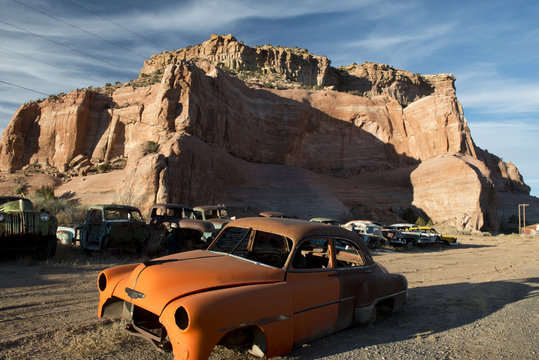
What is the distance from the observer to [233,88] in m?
38.0

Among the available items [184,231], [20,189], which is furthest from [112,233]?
[20,189]

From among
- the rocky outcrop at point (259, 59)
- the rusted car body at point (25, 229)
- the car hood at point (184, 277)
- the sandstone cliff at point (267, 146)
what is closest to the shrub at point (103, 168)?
the sandstone cliff at point (267, 146)

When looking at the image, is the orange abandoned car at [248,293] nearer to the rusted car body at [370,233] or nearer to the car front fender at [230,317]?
the car front fender at [230,317]

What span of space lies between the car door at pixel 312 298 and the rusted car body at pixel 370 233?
44.8 ft

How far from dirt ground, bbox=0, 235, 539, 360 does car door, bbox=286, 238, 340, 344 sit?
25cm

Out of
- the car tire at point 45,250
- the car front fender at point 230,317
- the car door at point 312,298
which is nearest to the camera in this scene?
the car front fender at point 230,317

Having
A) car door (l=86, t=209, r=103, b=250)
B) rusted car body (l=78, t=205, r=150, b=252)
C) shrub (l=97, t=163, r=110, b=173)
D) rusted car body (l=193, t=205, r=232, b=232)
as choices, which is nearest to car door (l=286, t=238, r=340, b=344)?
rusted car body (l=78, t=205, r=150, b=252)

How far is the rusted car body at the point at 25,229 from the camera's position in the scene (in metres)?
8.34

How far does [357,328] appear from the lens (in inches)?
190

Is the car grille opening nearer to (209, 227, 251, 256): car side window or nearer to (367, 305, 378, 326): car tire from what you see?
(209, 227, 251, 256): car side window

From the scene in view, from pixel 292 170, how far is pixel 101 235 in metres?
28.6

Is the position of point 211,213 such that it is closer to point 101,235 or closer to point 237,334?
point 101,235

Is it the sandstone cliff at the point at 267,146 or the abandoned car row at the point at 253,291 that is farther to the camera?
the sandstone cliff at the point at 267,146

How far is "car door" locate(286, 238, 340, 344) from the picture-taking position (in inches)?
150
